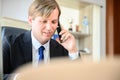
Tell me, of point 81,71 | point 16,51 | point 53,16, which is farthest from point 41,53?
point 81,71

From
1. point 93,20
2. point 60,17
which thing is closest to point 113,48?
point 93,20

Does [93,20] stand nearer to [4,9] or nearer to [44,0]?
[44,0]

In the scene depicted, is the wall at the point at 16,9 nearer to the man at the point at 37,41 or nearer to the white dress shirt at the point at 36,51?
the man at the point at 37,41

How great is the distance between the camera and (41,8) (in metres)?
1.97

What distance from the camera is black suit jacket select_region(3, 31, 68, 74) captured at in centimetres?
178

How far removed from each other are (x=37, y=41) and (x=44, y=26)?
158 millimetres

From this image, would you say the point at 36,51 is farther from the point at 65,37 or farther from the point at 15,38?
the point at 65,37

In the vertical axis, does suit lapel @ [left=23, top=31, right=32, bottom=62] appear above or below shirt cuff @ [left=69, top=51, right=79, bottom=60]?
above

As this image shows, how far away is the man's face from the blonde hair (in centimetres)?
4

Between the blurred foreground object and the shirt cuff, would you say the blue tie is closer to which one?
the shirt cuff

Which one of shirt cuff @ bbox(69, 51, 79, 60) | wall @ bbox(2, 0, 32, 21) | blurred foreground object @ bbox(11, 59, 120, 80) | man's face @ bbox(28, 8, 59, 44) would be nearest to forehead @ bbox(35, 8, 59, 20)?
man's face @ bbox(28, 8, 59, 44)

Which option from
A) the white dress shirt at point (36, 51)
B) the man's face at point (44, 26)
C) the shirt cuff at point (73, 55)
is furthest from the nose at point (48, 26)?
the shirt cuff at point (73, 55)

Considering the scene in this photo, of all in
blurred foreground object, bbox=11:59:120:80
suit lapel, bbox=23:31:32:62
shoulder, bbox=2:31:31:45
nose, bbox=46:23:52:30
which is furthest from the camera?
nose, bbox=46:23:52:30

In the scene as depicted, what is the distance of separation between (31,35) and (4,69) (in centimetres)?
40
